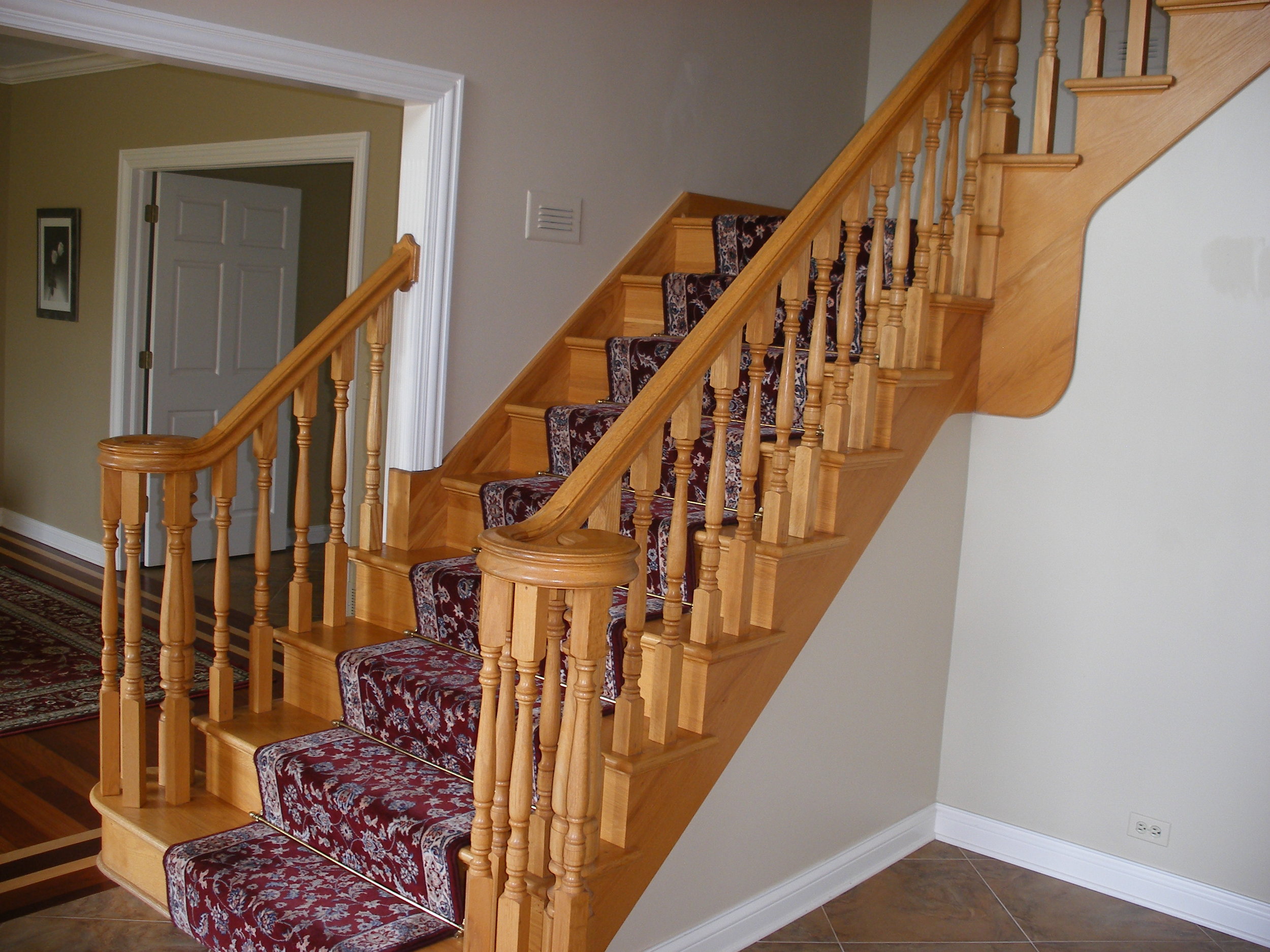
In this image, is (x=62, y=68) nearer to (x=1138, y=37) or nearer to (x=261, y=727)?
(x=261, y=727)

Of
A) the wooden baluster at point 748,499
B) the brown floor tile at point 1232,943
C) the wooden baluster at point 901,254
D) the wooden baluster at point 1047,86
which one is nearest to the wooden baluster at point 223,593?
the wooden baluster at point 748,499

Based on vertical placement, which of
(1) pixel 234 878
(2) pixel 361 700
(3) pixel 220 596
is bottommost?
(1) pixel 234 878

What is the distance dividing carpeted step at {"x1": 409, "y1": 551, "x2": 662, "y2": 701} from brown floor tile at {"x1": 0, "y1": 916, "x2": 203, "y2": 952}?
0.64 metres

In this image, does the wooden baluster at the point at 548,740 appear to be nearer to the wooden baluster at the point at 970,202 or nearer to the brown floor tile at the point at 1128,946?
the wooden baluster at the point at 970,202

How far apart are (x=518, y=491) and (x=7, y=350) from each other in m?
4.99

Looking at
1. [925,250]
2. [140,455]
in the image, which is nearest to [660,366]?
[925,250]

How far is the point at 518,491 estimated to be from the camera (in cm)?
314

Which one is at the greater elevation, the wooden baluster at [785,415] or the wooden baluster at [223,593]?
the wooden baluster at [785,415]

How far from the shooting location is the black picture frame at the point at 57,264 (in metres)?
6.05

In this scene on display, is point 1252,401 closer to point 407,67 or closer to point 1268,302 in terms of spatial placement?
point 1268,302

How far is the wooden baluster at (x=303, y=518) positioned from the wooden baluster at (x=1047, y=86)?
2073 mm

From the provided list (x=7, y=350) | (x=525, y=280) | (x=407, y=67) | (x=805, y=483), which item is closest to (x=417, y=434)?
(x=525, y=280)

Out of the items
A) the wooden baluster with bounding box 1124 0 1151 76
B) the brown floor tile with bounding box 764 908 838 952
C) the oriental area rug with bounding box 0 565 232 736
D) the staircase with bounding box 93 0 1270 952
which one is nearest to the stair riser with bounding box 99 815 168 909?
the staircase with bounding box 93 0 1270 952

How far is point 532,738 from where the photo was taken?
204 cm
